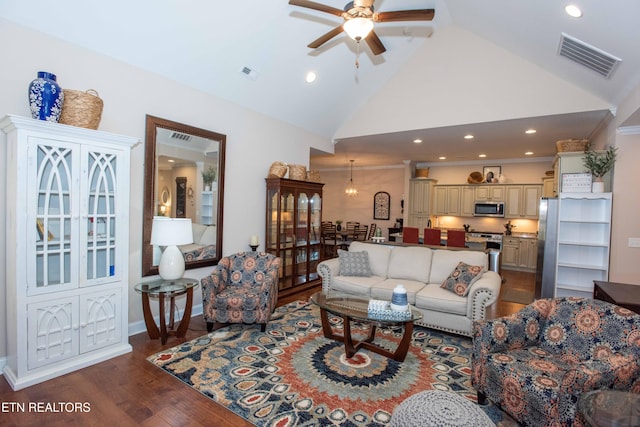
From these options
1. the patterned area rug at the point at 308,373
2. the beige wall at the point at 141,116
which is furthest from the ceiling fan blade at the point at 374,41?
the patterned area rug at the point at 308,373

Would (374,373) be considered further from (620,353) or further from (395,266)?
(395,266)

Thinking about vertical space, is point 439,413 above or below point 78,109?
below

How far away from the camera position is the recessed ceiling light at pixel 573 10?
2.83 m

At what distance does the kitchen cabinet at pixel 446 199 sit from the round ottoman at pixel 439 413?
7.63 meters

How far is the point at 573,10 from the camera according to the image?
2.87 meters

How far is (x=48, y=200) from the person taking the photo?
8.71 ft

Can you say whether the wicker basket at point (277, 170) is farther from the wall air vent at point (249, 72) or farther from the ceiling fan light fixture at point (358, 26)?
the ceiling fan light fixture at point (358, 26)

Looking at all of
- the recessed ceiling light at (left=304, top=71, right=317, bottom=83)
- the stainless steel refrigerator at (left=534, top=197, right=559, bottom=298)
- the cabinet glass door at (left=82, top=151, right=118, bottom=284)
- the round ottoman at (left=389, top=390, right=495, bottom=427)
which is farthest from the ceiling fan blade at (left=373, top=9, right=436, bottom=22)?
the stainless steel refrigerator at (left=534, top=197, right=559, bottom=298)

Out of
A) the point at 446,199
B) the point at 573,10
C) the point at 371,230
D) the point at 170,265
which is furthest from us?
the point at 371,230

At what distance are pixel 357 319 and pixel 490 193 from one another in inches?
274

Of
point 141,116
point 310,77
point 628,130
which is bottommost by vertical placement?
point 141,116

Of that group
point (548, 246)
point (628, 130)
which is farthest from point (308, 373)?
point (628, 130)

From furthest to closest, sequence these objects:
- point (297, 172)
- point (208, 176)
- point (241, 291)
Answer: point (297, 172), point (208, 176), point (241, 291)

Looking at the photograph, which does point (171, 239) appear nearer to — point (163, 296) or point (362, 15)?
point (163, 296)
